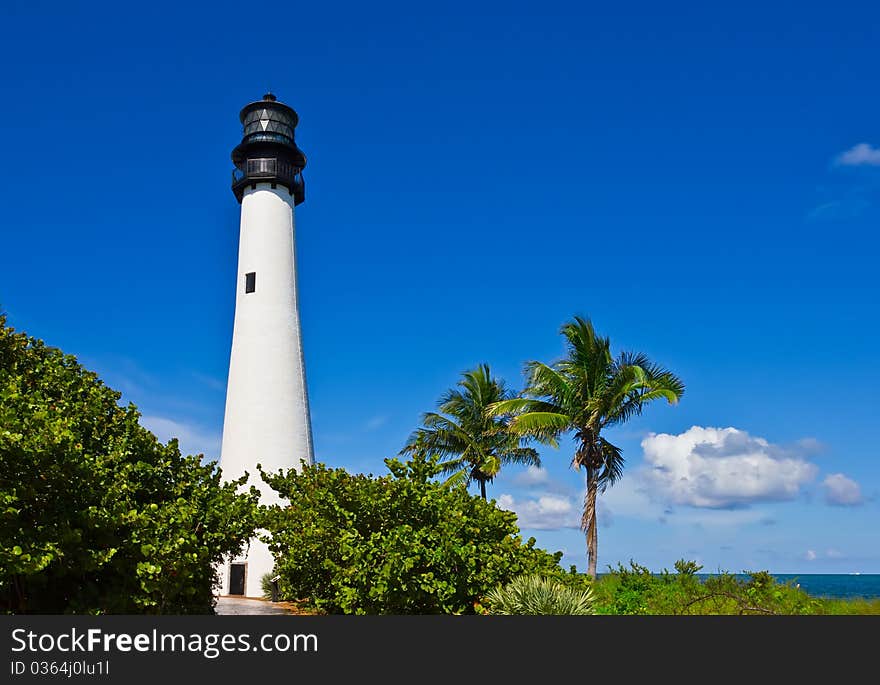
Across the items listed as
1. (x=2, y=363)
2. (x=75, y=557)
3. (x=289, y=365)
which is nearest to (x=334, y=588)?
(x=75, y=557)

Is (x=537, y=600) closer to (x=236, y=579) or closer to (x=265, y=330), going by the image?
(x=236, y=579)

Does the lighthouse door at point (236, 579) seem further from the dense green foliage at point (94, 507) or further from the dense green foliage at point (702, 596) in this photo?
the dense green foliage at point (702, 596)

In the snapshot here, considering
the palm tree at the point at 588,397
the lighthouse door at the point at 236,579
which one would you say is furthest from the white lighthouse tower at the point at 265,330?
the palm tree at the point at 588,397

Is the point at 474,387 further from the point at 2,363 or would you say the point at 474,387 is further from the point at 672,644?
the point at 672,644

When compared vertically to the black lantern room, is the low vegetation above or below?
below

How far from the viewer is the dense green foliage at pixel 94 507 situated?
10594 mm

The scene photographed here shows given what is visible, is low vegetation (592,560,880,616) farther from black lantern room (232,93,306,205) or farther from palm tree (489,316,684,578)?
black lantern room (232,93,306,205)

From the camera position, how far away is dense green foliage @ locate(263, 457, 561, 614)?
45.1ft

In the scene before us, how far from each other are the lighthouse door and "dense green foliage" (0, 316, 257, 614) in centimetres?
1033

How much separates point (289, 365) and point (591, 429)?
36.2 ft

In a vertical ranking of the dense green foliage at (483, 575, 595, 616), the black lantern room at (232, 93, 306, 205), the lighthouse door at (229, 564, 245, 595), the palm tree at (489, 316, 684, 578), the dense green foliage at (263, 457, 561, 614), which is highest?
the black lantern room at (232, 93, 306, 205)

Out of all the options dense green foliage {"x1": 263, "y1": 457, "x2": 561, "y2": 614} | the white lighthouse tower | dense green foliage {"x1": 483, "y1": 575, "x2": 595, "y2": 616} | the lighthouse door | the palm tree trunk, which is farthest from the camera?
the white lighthouse tower

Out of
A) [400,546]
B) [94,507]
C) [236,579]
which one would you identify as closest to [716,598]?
[400,546]

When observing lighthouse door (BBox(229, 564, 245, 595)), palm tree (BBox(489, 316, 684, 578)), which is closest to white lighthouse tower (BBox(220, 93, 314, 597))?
lighthouse door (BBox(229, 564, 245, 595))
